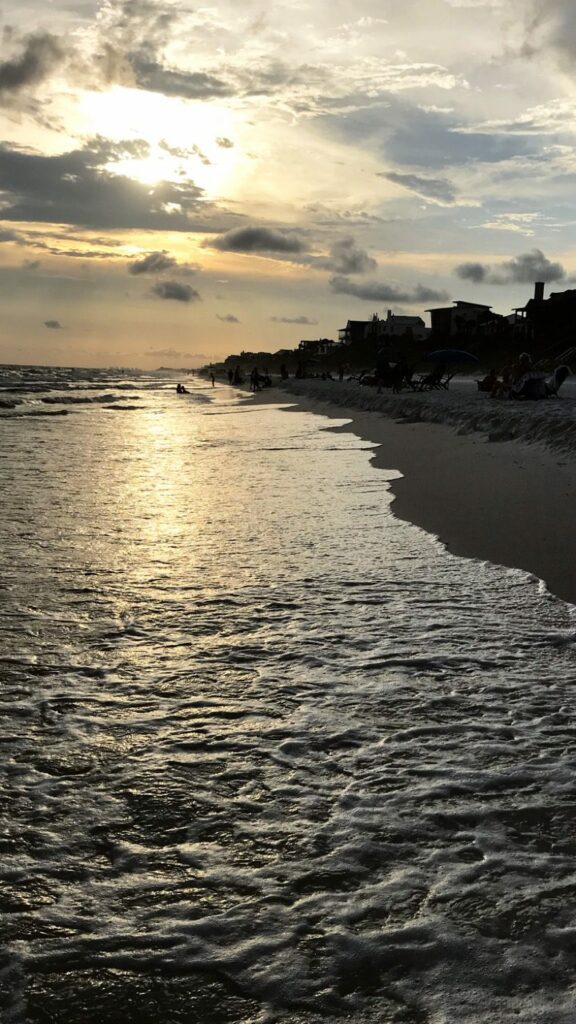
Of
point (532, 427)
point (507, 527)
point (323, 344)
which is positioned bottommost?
Answer: point (507, 527)

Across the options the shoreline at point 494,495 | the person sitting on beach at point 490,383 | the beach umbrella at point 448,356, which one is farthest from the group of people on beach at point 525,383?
the beach umbrella at point 448,356

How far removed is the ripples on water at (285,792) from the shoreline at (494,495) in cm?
64

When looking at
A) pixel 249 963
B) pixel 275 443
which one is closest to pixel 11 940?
pixel 249 963

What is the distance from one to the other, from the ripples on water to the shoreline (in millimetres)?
642

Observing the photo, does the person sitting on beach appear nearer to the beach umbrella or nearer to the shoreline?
the beach umbrella

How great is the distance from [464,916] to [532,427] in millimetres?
14207

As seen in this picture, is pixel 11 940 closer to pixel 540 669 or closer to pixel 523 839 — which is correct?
pixel 523 839

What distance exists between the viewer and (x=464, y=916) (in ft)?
7.73

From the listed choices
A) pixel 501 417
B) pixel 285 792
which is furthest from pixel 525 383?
pixel 285 792

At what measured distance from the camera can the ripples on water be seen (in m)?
2.13

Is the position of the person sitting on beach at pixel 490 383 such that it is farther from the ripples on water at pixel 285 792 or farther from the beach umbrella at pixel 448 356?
the ripples on water at pixel 285 792

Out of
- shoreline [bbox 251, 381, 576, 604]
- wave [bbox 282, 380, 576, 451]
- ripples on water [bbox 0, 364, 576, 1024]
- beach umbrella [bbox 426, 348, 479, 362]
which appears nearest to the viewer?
ripples on water [bbox 0, 364, 576, 1024]

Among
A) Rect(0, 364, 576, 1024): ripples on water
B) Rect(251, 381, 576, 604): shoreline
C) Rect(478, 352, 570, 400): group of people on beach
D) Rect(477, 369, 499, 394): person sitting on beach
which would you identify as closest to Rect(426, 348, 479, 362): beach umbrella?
Rect(477, 369, 499, 394): person sitting on beach

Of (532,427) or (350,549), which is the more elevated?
(532,427)
